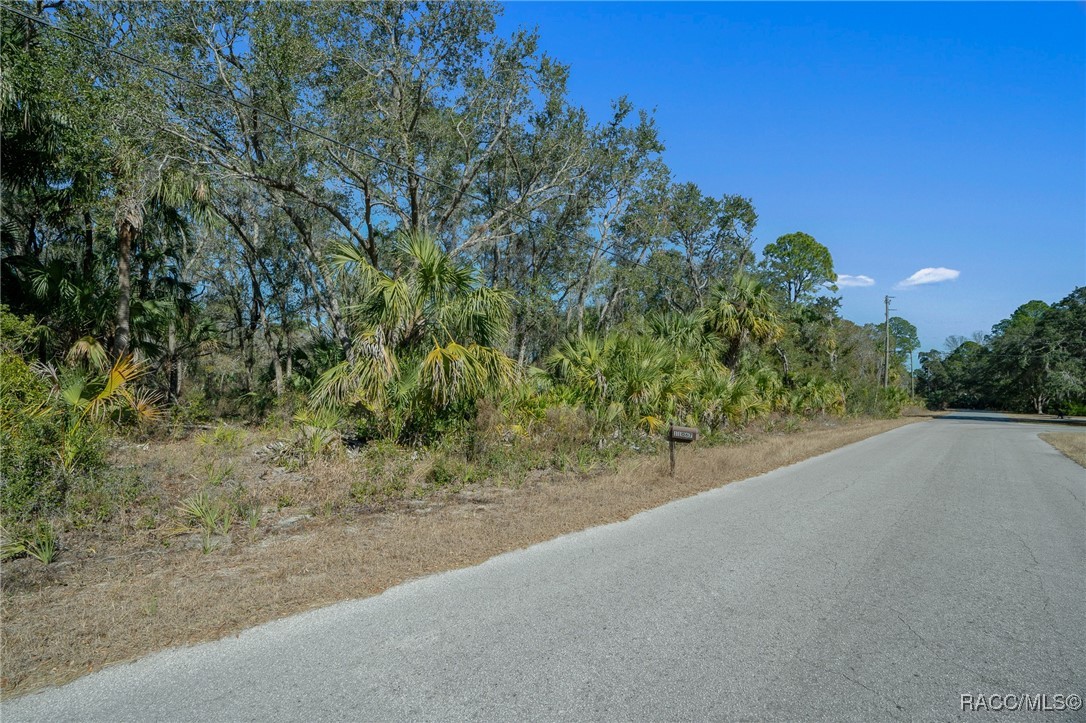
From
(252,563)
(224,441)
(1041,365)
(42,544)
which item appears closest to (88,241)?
(224,441)

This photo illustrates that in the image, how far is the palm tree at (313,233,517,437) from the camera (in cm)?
1015

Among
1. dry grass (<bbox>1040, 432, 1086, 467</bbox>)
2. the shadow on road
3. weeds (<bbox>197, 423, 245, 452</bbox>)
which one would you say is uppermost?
weeds (<bbox>197, 423, 245, 452</bbox>)

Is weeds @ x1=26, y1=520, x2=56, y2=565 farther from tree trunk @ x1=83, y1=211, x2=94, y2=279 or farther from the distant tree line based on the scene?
the distant tree line

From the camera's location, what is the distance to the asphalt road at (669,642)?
3.27 metres

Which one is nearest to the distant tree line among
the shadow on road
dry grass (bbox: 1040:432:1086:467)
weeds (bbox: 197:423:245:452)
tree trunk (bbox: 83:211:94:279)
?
the shadow on road

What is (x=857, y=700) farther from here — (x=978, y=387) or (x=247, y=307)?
(x=978, y=387)

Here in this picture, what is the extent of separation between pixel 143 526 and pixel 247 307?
22.0 m

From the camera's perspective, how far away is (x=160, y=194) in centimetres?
1331

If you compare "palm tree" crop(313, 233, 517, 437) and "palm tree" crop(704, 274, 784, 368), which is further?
"palm tree" crop(704, 274, 784, 368)

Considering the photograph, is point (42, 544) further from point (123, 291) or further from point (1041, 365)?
point (1041, 365)

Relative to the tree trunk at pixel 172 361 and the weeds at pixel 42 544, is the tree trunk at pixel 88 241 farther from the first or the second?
the weeds at pixel 42 544

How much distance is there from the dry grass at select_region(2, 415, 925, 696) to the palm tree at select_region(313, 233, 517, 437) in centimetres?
165

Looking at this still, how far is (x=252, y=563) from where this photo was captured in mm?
5504

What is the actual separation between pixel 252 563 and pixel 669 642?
12.5ft
